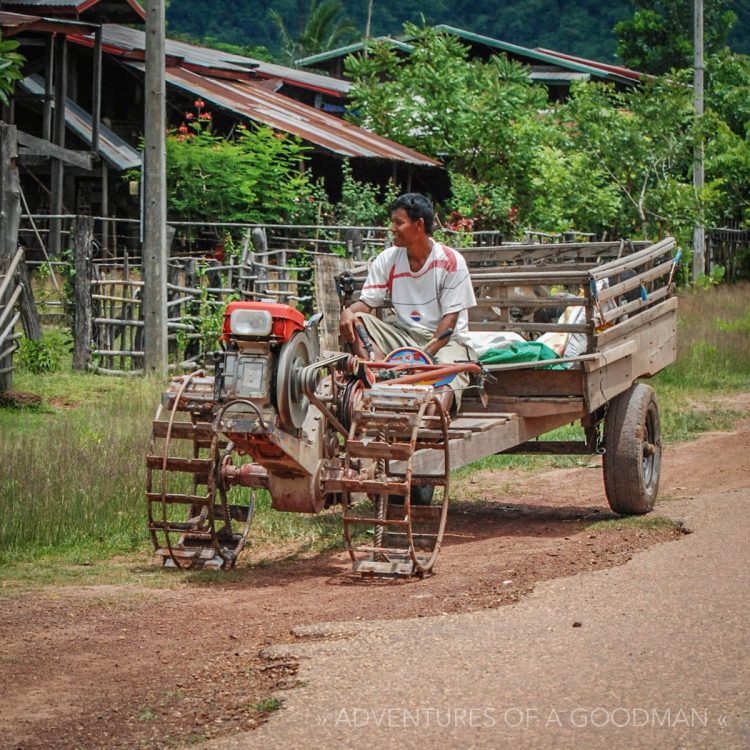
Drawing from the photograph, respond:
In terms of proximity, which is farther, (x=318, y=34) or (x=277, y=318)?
(x=318, y=34)

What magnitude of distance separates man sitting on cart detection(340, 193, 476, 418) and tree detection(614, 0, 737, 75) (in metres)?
36.3

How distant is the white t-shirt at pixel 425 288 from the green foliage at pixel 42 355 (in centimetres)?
712

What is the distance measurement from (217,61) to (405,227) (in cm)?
2292

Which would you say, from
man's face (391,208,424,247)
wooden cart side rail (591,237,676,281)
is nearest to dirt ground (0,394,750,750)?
wooden cart side rail (591,237,676,281)

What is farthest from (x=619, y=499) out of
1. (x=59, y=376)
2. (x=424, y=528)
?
(x=59, y=376)

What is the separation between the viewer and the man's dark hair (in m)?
7.60

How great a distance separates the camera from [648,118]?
25.7 m

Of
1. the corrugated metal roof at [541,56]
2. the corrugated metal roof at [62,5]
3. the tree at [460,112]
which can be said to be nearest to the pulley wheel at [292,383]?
the corrugated metal roof at [62,5]

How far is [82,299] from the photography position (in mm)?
14883

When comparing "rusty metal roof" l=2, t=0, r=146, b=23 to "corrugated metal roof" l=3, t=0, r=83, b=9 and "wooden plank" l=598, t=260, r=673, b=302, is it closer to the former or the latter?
"corrugated metal roof" l=3, t=0, r=83, b=9

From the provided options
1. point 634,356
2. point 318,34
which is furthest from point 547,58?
point 634,356

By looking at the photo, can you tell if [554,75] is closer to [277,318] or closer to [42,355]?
[42,355]

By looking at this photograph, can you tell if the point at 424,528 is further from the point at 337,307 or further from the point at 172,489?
the point at 337,307

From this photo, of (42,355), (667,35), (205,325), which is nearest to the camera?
(42,355)
